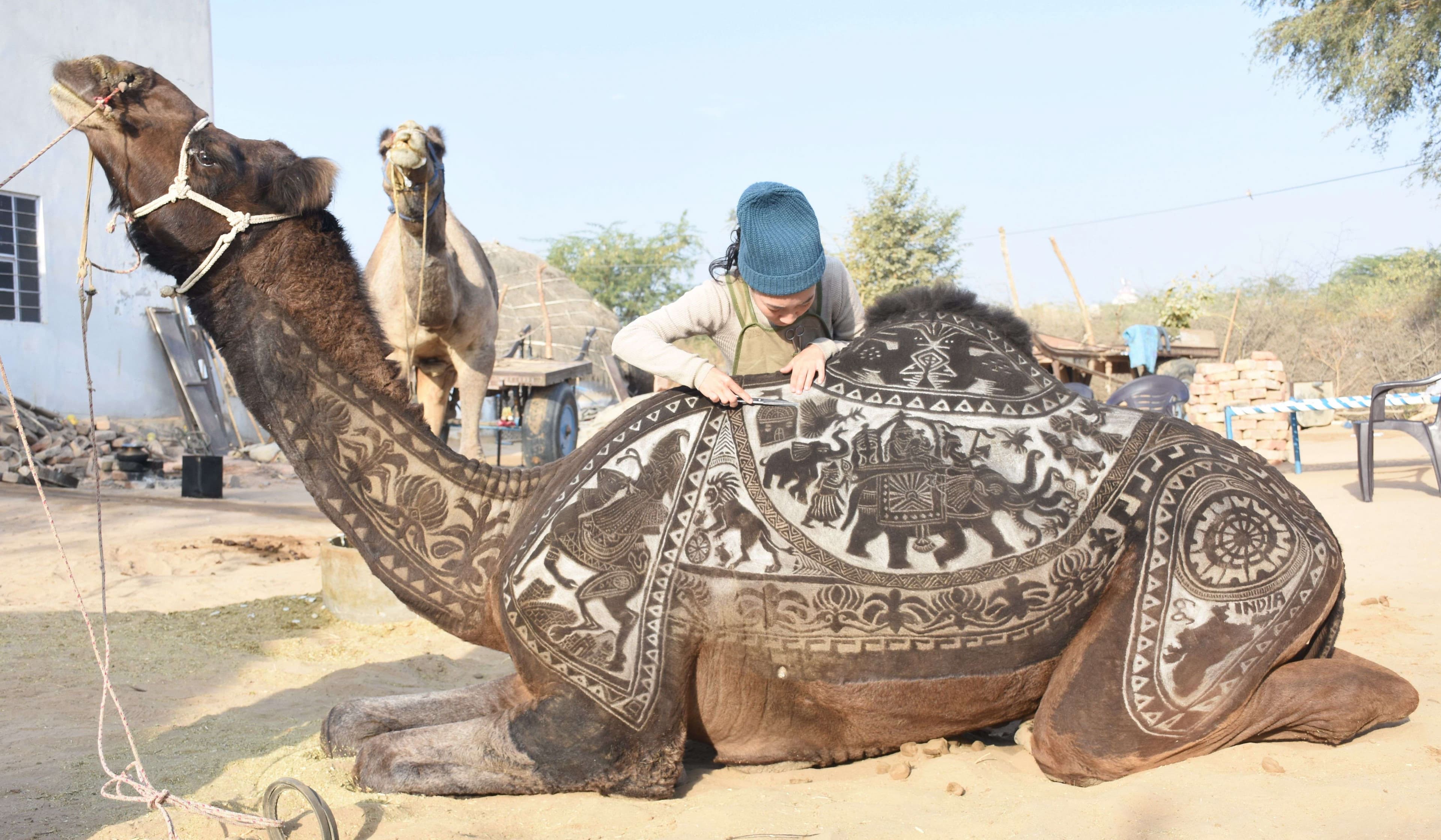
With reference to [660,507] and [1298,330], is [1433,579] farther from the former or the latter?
[1298,330]

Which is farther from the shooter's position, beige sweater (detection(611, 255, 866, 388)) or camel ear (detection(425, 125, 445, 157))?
camel ear (detection(425, 125, 445, 157))

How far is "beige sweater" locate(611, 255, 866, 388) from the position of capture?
3004mm

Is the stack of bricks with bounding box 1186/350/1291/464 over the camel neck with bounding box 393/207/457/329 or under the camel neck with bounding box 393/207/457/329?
under

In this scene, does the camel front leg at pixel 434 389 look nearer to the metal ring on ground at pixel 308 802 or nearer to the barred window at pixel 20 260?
the metal ring on ground at pixel 308 802

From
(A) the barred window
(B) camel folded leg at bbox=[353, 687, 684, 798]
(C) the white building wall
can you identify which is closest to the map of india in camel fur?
(B) camel folded leg at bbox=[353, 687, 684, 798]

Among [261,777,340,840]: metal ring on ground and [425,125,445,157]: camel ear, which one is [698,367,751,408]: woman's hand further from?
[425,125,445,157]: camel ear

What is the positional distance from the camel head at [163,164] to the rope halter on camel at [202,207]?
14 mm

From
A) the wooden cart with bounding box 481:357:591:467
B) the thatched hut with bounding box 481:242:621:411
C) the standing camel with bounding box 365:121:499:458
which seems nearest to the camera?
the standing camel with bounding box 365:121:499:458

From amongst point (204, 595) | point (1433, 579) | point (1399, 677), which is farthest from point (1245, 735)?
point (204, 595)

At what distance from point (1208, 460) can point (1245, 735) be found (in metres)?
0.76

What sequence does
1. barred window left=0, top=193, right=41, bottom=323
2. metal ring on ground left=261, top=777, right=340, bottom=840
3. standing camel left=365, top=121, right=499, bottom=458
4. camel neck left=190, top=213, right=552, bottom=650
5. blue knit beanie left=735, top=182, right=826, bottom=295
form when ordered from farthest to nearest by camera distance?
barred window left=0, top=193, right=41, bottom=323, standing camel left=365, top=121, right=499, bottom=458, blue knit beanie left=735, top=182, right=826, bottom=295, camel neck left=190, top=213, right=552, bottom=650, metal ring on ground left=261, top=777, right=340, bottom=840

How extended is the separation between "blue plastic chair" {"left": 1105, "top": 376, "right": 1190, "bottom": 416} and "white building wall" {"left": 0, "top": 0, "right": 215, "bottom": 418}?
15.3 metres

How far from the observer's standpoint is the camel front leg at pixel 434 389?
7.32 m

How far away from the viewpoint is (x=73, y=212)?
54.4 feet
